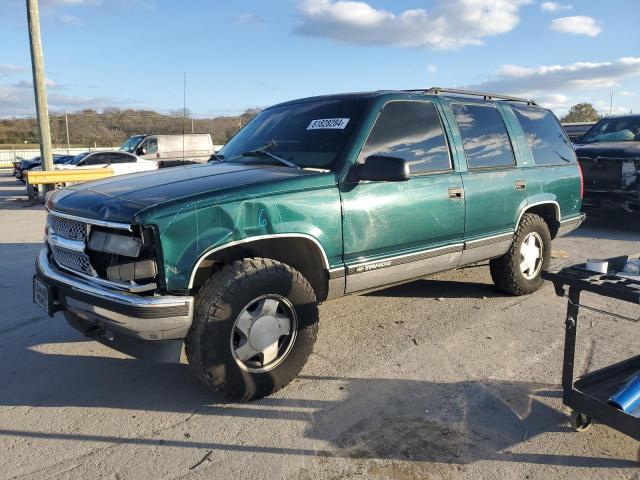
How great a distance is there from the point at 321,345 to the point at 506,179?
2.27m

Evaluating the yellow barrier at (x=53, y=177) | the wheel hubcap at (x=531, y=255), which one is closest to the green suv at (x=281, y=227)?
the wheel hubcap at (x=531, y=255)

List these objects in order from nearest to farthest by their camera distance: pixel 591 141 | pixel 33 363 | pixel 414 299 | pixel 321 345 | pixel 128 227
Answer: pixel 128 227
pixel 33 363
pixel 321 345
pixel 414 299
pixel 591 141

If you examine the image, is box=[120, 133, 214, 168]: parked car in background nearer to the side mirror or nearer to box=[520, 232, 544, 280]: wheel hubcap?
box=[520, 232, 544, 280]: wheel hubcap

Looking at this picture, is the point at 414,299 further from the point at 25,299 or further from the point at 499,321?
the point at 25,299

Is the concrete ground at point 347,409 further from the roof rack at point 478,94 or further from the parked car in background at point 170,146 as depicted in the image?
the parked car in background at point 170,146

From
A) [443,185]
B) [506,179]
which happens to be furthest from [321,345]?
[506,179]

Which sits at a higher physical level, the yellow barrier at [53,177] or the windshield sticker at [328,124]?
the windshield sticker at [328,124]

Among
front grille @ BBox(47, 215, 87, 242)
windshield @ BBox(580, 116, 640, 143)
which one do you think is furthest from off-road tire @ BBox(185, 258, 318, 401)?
windshield @ BBox(580, 116, 640, 143)

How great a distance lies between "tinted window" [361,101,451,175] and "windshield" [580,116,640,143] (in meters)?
7.10

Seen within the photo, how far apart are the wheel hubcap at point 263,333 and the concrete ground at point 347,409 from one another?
0.84 ft

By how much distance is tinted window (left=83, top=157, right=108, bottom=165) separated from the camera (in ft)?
57.6

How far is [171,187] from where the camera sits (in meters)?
3.28

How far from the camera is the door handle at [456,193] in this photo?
433cm

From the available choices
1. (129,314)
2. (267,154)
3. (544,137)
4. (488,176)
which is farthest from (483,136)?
(129,314)
